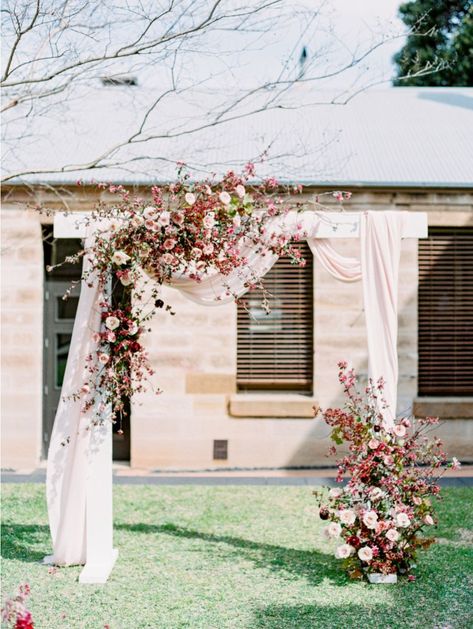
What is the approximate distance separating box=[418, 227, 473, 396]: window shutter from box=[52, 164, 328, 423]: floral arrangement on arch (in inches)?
174

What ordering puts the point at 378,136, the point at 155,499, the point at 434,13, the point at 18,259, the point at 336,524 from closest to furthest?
the point at 336,524, the point at 155,499, the point at 18,259, the point at 378,136, the point at 434,13

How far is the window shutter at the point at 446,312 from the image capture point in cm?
1024

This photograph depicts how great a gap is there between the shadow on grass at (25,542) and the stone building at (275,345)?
2.66 m

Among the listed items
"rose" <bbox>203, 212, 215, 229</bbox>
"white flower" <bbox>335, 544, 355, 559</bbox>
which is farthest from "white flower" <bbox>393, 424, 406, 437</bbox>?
"rose" <bbox>203, 212, 215, 229</bbox>

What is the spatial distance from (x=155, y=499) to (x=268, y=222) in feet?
11.8

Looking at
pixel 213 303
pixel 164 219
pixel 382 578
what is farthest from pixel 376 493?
pixel 164 219

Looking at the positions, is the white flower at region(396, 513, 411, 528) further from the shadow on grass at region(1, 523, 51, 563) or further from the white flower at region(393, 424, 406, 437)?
the shadow on grass at region(1, 523, 51, 563)

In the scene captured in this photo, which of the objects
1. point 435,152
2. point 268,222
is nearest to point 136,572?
point 268,222

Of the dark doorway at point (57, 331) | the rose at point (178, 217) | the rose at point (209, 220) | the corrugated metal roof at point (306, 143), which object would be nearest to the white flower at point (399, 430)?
the rose at point (209, 220)

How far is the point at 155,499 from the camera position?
854 cm

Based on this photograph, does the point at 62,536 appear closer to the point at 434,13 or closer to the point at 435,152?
the point at 435,152

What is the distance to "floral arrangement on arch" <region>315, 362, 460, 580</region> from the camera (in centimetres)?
587

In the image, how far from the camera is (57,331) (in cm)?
1045

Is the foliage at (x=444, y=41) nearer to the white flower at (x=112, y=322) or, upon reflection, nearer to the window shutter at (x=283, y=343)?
the window shutter at (x=283, y=343)
